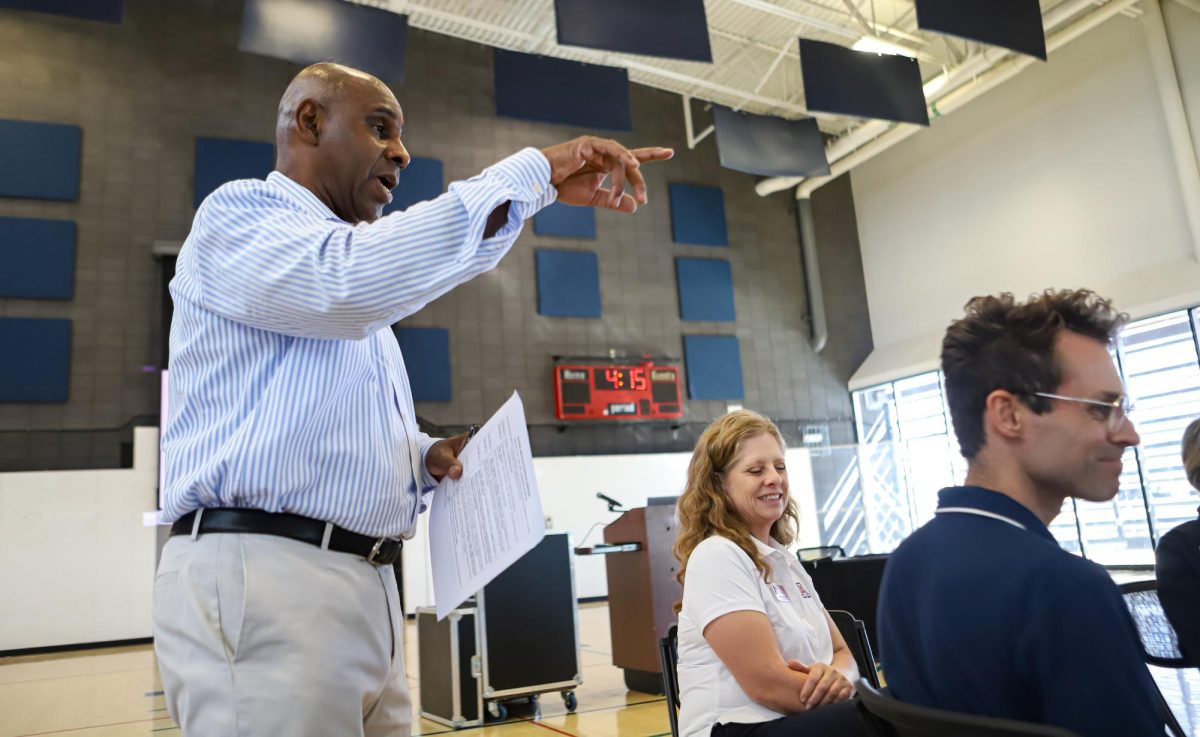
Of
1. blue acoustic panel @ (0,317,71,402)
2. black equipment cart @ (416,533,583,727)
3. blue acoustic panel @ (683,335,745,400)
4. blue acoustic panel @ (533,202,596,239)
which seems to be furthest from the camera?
blue acoustic panel @ (683,335,745,400)

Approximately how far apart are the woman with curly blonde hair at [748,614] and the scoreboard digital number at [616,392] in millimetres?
8267

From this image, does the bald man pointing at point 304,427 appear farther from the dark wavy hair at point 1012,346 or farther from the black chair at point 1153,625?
the black chair at point 1153,625

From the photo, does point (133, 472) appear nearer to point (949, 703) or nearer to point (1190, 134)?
point (949, 703)

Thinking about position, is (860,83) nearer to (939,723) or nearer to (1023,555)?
(1023,555)

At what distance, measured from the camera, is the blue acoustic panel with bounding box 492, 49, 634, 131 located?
26.3 ft

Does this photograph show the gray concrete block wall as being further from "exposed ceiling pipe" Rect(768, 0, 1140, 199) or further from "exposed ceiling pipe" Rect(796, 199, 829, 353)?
"exposed ceiling pipe" Rect(768, 0, 1140, 199)

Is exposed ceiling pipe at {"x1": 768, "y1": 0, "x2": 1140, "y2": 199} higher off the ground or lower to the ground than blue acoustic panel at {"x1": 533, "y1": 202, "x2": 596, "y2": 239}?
higher

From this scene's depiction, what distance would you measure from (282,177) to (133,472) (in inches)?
338

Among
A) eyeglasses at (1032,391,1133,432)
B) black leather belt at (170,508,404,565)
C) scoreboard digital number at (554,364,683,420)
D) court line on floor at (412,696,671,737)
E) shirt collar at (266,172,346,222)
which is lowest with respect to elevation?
court line on floor at (412,696,671,737)

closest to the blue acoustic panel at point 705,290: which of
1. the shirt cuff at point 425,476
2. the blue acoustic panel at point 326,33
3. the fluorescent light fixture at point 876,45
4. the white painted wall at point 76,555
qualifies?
the fluorescent light fixture at point 876,45

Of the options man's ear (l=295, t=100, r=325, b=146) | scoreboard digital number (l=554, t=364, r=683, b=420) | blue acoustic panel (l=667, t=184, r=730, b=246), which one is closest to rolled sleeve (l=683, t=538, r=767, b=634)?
man's ear (l=295, t=100, r=325, b=146)

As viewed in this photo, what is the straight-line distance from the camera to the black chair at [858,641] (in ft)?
7.65

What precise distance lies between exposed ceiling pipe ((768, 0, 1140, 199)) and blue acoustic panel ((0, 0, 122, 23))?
875 cm

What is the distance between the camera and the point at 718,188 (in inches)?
495
